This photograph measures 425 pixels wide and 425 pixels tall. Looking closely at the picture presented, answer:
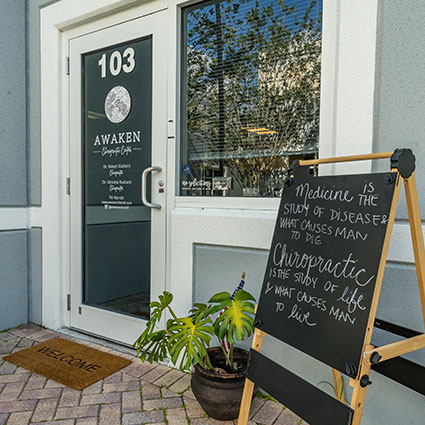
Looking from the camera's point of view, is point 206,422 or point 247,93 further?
point 247,93

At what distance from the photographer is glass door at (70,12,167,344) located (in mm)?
2713

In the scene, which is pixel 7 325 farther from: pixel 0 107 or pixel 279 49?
pixel 279 49

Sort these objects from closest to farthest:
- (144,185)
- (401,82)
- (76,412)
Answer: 1. (401,82)
2. (76,412)
3. (144,185)

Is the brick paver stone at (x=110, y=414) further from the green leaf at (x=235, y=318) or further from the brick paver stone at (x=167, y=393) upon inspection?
the green leaf at (x=235, y=318)

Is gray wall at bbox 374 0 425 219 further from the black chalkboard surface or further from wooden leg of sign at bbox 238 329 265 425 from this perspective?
wooden leg of sign at bbox 238 329 265 425

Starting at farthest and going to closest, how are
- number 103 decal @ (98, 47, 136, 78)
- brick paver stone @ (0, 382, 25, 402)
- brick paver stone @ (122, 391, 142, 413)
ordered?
1. number 103 decal @ (98, 47, 136, 78)
2. brick paver stone @ (0, 382, 25, 402)
3. brick paver stone @ (122, 391, 142, 413)

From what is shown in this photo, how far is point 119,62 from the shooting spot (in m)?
2.89

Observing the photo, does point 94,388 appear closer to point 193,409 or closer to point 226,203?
point 193,409

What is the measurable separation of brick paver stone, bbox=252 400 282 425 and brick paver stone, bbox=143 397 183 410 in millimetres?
449

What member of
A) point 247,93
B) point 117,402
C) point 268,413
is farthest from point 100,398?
point 247,93

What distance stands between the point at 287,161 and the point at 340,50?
0.65 m

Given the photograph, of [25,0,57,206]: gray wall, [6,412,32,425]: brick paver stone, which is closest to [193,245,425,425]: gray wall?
[6,412,32,425]: brick paver stone

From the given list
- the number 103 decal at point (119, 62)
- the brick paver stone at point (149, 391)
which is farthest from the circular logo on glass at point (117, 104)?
the brick paver stone at point (149, 391)

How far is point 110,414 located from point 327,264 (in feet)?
4.80
